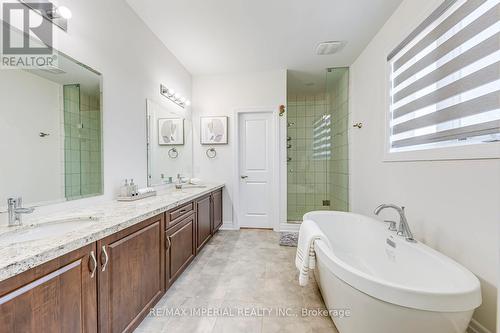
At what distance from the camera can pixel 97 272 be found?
1.07 m

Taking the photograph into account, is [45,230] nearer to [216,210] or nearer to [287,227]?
[216,210]

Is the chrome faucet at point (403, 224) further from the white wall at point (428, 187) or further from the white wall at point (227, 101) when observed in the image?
the white wall at point (227, 101)

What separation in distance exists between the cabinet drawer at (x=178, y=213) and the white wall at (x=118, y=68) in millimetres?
550

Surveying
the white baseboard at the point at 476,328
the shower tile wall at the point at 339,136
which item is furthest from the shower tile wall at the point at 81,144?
the shower tile wall at the point at 339,136

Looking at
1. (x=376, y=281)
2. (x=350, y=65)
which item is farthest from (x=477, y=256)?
(x=350, y=65)

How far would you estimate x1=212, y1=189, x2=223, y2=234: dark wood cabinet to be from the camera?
3.06 meters

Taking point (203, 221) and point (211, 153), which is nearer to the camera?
point (203, 221)

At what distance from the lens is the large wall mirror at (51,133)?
1133 mm

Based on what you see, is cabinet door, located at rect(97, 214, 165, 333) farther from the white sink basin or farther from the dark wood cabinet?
the dark wood cabinet

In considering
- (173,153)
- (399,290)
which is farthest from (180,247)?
(399,290)

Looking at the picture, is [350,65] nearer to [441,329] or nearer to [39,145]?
[441,329]

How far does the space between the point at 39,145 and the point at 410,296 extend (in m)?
2.18

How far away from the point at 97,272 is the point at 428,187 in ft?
7.42

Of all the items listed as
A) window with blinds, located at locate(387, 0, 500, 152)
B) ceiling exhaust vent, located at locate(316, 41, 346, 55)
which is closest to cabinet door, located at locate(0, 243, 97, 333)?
window with blinds, located at locate(387, 0, 500, 152)
